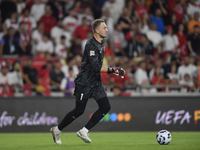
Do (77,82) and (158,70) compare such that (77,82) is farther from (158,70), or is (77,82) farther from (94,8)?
(94,8)

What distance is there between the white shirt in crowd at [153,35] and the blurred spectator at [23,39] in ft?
14.8

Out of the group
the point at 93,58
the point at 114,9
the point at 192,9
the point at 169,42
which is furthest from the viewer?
the point at 192,9

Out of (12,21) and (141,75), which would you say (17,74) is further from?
(141,75)

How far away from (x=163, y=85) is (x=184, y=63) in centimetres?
142

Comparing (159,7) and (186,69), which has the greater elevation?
(159,7)

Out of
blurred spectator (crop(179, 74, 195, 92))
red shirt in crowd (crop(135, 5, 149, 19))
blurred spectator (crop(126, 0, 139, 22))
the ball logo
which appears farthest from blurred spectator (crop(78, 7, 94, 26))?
the ball logo

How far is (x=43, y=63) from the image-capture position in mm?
12812

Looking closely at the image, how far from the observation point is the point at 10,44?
42.9 feet

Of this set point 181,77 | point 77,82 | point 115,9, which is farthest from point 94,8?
point 77,82

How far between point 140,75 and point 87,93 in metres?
5.91

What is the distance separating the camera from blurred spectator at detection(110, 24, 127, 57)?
1380 centimetres

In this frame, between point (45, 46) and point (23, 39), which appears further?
point (45, 46)

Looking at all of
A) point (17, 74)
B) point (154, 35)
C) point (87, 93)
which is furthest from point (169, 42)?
point (87, 93)

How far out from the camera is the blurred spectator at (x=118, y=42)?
1380cm
